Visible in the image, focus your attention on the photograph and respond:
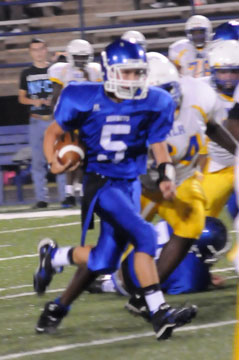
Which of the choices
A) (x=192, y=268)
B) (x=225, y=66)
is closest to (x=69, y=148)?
(x=192, y=268)

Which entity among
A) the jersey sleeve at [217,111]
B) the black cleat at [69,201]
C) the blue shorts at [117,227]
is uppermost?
the jersey sleeve at [217,111]

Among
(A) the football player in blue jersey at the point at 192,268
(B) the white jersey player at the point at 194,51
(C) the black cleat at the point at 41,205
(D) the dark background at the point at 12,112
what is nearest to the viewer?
(A) the football player in blue jersey at the point at 192,268

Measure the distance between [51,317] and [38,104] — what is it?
563 centimetres

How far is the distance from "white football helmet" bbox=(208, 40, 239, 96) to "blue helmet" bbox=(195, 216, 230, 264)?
0.80 m

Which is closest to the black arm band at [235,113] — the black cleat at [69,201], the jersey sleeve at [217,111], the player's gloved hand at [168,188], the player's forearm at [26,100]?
the jersey sleeve at [217,111]

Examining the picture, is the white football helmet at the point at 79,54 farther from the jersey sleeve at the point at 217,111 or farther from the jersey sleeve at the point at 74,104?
the jersey sleeve at the point at 74,104

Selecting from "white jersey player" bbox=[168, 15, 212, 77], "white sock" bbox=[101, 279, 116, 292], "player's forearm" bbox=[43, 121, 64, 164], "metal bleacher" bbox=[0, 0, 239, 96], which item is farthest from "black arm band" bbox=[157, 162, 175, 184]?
"metal bleacher" bbox=[0, 0, 239, 96]

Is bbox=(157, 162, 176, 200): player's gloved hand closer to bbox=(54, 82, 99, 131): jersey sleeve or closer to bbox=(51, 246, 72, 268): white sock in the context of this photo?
bbox=(54, 82, 99, 131): jersey sleeve

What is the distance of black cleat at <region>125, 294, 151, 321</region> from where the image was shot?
193 inches

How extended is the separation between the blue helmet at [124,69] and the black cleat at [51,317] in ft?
3.26

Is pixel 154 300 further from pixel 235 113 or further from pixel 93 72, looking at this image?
pixel 93 72

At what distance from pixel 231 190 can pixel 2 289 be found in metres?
1.44

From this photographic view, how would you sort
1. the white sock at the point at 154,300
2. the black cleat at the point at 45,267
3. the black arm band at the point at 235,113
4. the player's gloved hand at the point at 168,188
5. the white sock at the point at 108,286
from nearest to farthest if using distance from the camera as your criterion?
the white sock at the point at 154,300, the player's gloved hand at the point at 168,188, the black cleat at the point at 45,267, the black arm band at the point at 235,113, the white sock at the point at 108,286

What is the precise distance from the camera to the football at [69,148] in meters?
4.63
